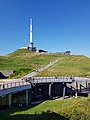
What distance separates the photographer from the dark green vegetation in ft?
147

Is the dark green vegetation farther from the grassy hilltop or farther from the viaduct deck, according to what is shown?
the grassy hilltop

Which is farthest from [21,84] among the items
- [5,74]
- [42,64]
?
[42,64]

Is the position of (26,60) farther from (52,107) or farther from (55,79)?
(52,107)

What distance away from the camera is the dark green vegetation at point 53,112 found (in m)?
44.7

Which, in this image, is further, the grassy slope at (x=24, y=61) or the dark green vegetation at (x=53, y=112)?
the grassy slope at (x=24, y=61)

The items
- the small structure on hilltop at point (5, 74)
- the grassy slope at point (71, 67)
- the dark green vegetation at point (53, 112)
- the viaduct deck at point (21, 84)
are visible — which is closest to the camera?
the dark green vegetation at point (53, 112)

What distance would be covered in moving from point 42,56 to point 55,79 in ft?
256

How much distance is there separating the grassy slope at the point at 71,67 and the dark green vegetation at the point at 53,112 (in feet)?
134

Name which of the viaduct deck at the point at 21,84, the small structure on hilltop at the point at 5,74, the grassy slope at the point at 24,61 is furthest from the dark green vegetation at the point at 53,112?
the grassy slope at the point at 24,61

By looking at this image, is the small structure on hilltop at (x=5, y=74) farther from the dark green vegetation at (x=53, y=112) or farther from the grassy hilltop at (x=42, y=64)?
the dark green vegetation at (x=53, y=112)

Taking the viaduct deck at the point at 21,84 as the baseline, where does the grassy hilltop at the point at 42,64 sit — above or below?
above

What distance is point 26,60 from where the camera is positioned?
5581 inches

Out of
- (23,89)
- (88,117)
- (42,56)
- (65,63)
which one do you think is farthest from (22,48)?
(88,117)

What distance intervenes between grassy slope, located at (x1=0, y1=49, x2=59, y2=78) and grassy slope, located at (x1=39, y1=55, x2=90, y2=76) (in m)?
8.71
